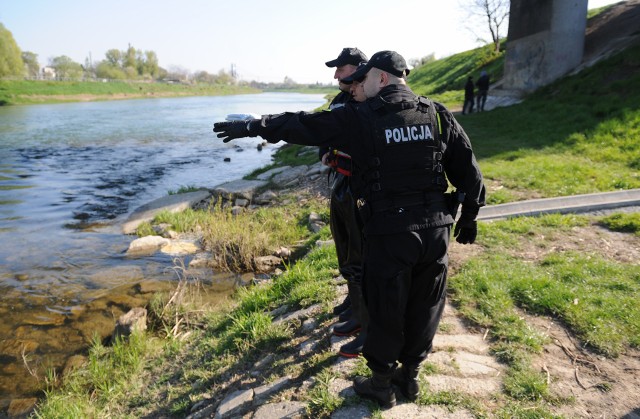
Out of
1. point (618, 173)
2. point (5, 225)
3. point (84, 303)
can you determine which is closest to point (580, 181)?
point (618, 173)

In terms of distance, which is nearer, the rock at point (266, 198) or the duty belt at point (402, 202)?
the duty belt at point (402, 202)

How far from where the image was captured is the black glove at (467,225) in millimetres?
2980

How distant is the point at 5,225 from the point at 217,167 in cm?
807

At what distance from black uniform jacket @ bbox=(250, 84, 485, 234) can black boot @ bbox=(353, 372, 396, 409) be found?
0.92m

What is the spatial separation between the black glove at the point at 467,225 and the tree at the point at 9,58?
67029 millimetres

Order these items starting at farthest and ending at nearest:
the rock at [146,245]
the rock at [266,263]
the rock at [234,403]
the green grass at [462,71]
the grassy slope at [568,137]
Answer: the green grass at [462,71], the rock at [146,245], the grassy slope at [568,137], the rock at [266,263], the rock at [234,403]

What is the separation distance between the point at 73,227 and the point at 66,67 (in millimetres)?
86023

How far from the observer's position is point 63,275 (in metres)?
7.41

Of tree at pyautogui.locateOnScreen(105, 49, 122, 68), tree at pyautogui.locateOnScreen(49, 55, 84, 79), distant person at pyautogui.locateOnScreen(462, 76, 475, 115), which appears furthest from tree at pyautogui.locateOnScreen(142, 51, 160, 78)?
distant person at pyautogui.locateOnScreen(462, 76, 475, 115)

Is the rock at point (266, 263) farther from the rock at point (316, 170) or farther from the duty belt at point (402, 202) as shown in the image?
the duty belt at point (402, 202)

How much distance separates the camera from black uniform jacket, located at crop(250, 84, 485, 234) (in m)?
2.57

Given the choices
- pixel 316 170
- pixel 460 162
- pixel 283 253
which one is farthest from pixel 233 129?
pixel 316 170

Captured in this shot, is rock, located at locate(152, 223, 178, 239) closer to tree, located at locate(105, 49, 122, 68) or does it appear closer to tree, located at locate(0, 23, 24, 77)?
tree, located at locate(0, 23, 24, 77)

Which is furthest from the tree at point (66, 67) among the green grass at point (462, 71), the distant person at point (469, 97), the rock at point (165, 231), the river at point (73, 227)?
the rock at point (165, 231)
